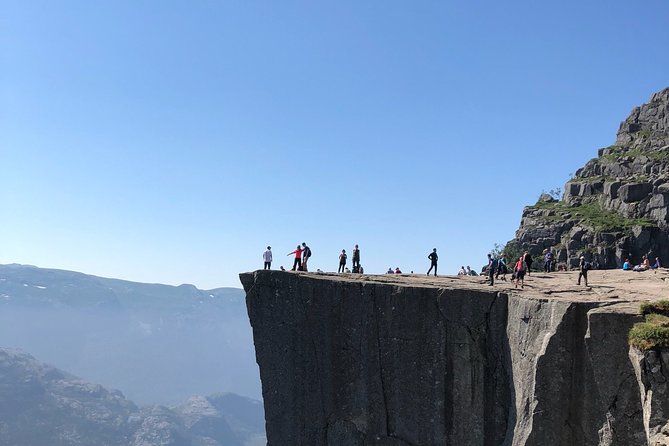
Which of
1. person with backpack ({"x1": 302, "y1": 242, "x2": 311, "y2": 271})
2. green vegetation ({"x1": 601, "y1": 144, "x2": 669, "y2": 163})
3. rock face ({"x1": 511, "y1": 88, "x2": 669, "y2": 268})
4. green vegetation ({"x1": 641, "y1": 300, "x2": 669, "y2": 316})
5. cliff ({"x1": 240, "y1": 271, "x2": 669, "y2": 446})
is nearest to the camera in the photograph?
green vegetation ({"x1": 641, "y1": 300, "x2": 669, "y2": 316})

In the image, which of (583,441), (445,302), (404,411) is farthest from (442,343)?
(583,441)

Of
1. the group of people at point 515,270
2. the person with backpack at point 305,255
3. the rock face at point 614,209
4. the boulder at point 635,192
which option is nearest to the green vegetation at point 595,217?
the rock face at point 614,209

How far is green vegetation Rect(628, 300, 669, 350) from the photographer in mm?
20656

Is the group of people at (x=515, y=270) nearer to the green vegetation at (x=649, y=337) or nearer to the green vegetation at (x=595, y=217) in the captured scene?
the green vegetation at (x=649, y=337)

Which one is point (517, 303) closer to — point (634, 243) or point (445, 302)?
point (445, 302)

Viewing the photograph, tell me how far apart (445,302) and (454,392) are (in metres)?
4.73

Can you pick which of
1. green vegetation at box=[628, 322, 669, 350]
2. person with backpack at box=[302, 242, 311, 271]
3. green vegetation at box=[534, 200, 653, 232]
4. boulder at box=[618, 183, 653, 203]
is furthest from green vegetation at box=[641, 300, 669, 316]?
boulder at box=[618, 183, 653, 203]

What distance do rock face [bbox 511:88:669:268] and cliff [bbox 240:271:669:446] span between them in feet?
58.7

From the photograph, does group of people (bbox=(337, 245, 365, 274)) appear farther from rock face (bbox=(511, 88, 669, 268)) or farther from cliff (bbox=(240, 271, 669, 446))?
A: rock face (bbox=(511, 88, 669, 268))

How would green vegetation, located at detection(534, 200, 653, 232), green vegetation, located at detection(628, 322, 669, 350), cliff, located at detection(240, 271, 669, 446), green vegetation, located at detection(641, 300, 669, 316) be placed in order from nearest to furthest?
green vegetation, located at detection(628, 322, 669, 350) < green vegetation, located at detection(641, 300, 669, 316) < cliff, located at detection(240, 271, 669, 446) < green vegetation, located at detection(534, 200, 653, 232)

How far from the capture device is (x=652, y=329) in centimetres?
2108

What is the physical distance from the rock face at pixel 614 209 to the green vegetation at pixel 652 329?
125 ft

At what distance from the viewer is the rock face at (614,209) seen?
58.7m

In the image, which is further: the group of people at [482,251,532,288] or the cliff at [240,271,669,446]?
the group of people at [482,251,532,288]
